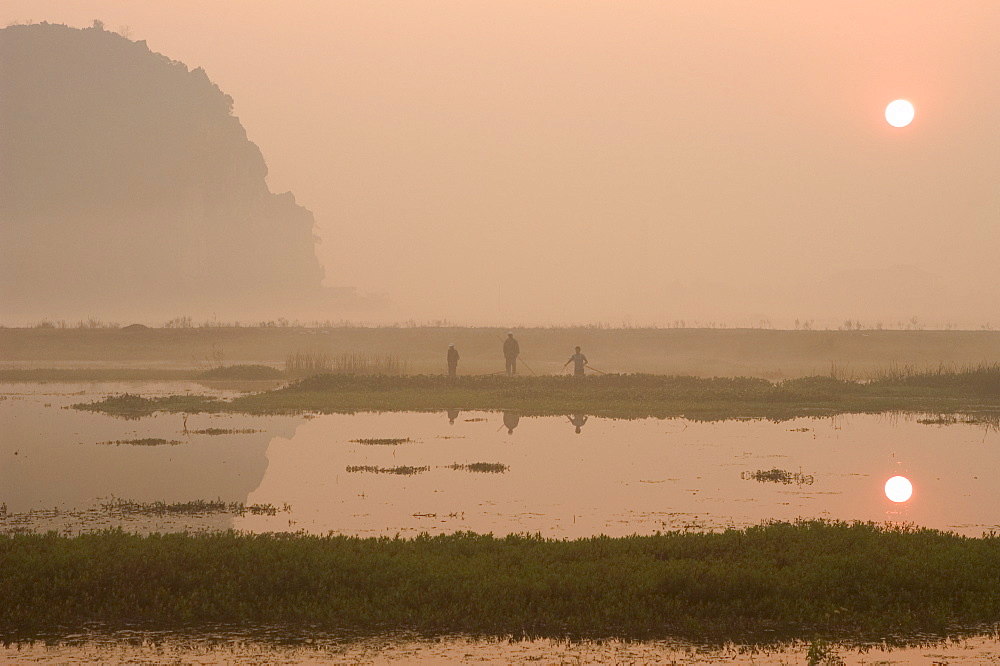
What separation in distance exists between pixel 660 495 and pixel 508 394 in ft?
76.8

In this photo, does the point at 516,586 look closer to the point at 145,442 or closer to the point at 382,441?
the point at 382,441

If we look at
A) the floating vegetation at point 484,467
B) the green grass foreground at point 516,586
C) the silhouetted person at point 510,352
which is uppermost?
the silhouetted person at point 510,352

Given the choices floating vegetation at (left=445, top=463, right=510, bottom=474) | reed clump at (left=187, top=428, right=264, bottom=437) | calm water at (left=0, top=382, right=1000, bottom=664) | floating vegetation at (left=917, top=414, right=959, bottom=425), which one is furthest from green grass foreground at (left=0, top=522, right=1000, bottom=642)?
floating vegetation at (left=917, top=414, right=959, bottom=425)

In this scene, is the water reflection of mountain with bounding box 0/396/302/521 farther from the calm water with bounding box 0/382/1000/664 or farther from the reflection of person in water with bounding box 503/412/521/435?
the reflection of person in water with bounding box 503/412/521/435

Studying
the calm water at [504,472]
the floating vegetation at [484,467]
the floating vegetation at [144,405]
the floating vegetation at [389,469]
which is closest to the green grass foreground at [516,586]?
the calm water at [504,472]

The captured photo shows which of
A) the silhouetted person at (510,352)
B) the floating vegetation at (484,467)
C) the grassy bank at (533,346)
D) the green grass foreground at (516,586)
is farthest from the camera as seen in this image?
the grassy bank at (533,346)

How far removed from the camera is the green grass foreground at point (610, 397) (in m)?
43.2

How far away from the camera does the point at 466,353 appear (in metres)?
96.8

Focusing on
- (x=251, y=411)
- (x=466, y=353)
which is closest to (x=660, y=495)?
(x=251, y=411)

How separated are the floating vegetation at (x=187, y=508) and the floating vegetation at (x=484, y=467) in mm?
6065

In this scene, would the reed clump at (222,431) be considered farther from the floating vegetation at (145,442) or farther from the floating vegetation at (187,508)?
the floating vegetation at (187,508)

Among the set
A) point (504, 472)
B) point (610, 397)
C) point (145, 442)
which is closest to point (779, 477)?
point (504, 472)

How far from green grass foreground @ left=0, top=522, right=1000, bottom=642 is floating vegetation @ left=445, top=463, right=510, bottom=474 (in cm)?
1002

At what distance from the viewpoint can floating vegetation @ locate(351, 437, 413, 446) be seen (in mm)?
33225
